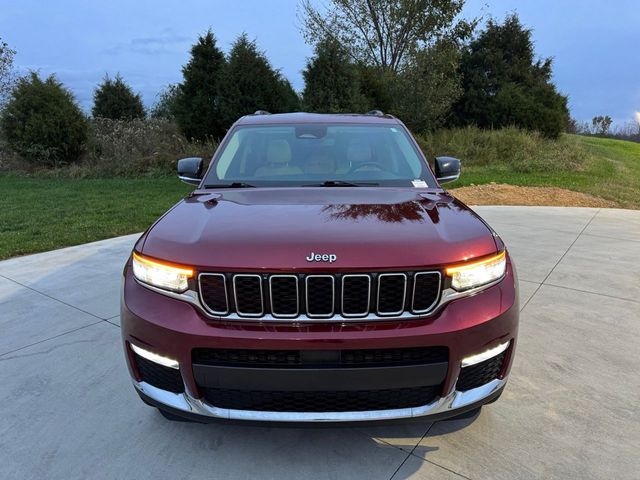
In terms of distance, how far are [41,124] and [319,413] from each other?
18.3m

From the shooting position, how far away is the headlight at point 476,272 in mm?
2018

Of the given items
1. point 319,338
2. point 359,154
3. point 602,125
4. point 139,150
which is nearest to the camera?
point 319,338

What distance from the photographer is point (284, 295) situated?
194 centimetres

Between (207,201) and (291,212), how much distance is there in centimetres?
63

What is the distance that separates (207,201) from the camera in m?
2.72

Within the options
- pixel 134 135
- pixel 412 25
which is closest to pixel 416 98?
pixel 412 25

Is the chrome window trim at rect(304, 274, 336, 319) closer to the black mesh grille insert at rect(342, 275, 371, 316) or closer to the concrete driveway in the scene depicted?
the black mesh grille insert at rect(342, 275, 371, 316)

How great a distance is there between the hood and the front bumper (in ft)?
0.76

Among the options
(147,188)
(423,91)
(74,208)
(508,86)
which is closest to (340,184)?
(74,208)

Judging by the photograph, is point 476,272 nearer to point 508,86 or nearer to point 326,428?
point 326,428

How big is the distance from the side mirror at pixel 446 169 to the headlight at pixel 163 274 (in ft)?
7.59

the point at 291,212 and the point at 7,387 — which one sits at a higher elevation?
the point at 291,212

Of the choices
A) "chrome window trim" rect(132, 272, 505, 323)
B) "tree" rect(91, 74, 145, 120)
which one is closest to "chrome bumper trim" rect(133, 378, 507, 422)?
"chrome window trim" rect(132, 272, 505, 323)

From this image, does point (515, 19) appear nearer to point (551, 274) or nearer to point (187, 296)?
point (551, 274)
